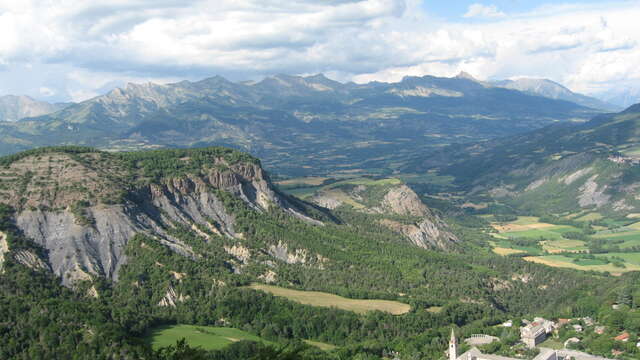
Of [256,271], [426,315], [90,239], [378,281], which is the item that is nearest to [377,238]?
[378,281]

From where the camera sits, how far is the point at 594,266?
18775cm

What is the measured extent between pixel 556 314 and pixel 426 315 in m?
25.8

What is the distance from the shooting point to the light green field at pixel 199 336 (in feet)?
359

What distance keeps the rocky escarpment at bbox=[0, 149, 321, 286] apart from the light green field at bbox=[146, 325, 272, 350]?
1020 inches

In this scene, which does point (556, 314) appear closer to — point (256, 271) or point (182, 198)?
point (256, 271)

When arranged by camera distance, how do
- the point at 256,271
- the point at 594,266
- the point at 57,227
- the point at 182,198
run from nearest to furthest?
the point at 57,227, the point at 256,271, the point at 182,198, the point at 594,266

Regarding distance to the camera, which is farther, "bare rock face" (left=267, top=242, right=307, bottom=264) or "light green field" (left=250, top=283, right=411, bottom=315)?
"bare rock face" (left=267, top=242, right=307, bottom=264)

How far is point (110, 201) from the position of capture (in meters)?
149

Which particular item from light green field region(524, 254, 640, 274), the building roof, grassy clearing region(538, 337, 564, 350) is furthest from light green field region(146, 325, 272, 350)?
light green field region(524, 254, 640, 274)

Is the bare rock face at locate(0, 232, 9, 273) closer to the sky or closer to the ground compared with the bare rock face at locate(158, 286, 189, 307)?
closer to the sky

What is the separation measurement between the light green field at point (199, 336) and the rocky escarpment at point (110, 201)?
25.9 meters

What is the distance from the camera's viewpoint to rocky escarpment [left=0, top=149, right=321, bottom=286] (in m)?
138

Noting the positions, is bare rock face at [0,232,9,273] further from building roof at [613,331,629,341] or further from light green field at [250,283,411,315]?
building roof at [613,331,629,341]

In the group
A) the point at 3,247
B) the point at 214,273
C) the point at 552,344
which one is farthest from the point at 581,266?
the point at 3,247
